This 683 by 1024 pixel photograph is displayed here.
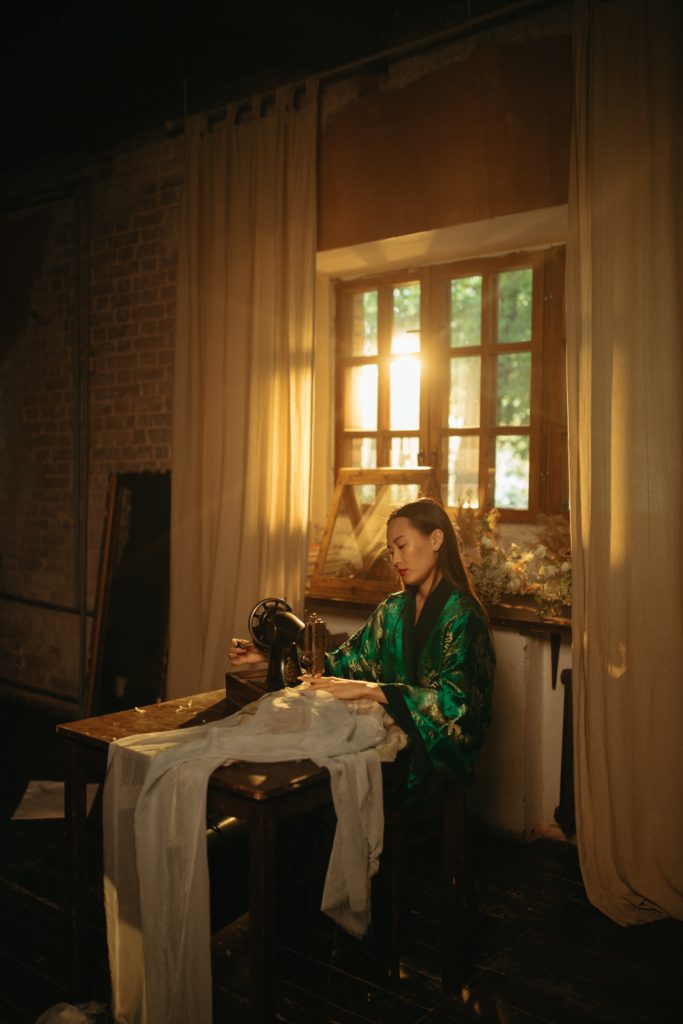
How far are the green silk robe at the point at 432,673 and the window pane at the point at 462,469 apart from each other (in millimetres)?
1562

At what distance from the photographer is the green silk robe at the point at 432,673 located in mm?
2504

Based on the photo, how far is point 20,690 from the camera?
19.9 ft

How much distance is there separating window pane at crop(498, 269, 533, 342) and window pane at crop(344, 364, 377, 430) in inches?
31.0

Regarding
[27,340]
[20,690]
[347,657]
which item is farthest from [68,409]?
[347,657]

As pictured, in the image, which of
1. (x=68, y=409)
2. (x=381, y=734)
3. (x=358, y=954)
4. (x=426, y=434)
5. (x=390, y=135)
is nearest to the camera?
(x=381, y=734)

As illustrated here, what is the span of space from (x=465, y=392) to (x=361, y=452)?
0.72 metres

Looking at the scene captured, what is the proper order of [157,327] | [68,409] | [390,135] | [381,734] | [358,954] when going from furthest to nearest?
[68,409] → [157,327] → [390,135] → [358,954] → [381,734]

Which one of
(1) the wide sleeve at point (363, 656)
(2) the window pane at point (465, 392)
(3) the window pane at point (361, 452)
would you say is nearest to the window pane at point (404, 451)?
(3) the window pane at point (361, 452)

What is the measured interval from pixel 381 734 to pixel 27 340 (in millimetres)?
4715

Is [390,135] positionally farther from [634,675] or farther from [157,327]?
[634,675]

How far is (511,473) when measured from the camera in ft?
14.3

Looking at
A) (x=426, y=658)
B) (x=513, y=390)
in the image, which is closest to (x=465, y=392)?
(x=513, y=390)

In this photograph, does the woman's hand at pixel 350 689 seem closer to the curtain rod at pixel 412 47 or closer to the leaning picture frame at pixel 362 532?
the leaning picture frame at pixel 362 532

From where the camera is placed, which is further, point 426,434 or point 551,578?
point 426,434
